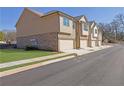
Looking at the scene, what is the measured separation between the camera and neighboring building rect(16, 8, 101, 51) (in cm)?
2519

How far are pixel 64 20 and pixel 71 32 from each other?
11.7 feet

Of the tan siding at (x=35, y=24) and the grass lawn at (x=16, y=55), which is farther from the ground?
the tan siding at (x=35, y=24)

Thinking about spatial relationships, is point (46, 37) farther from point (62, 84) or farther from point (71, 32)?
point (62, 84)

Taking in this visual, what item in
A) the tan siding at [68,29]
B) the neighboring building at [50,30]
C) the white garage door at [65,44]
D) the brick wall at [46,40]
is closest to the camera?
the brick wall at [46,40]

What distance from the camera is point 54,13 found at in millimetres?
25359

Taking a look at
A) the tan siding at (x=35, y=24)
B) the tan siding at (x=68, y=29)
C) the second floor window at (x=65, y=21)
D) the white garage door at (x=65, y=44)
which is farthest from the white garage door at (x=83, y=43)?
the tan siding at (x=35, y=24)

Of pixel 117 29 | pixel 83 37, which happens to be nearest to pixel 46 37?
pixel 83 37

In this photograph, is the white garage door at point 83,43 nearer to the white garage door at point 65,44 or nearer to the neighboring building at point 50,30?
the neighboring building at point 50,30

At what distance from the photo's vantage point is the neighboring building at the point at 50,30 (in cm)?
2519

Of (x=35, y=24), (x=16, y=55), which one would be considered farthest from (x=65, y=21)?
(x=16, y=55)

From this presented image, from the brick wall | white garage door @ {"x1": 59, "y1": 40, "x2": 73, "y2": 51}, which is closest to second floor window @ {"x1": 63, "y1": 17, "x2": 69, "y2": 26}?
the brick wall

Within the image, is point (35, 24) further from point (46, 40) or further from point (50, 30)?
point (46, 40)

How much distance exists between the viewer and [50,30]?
2575cm
